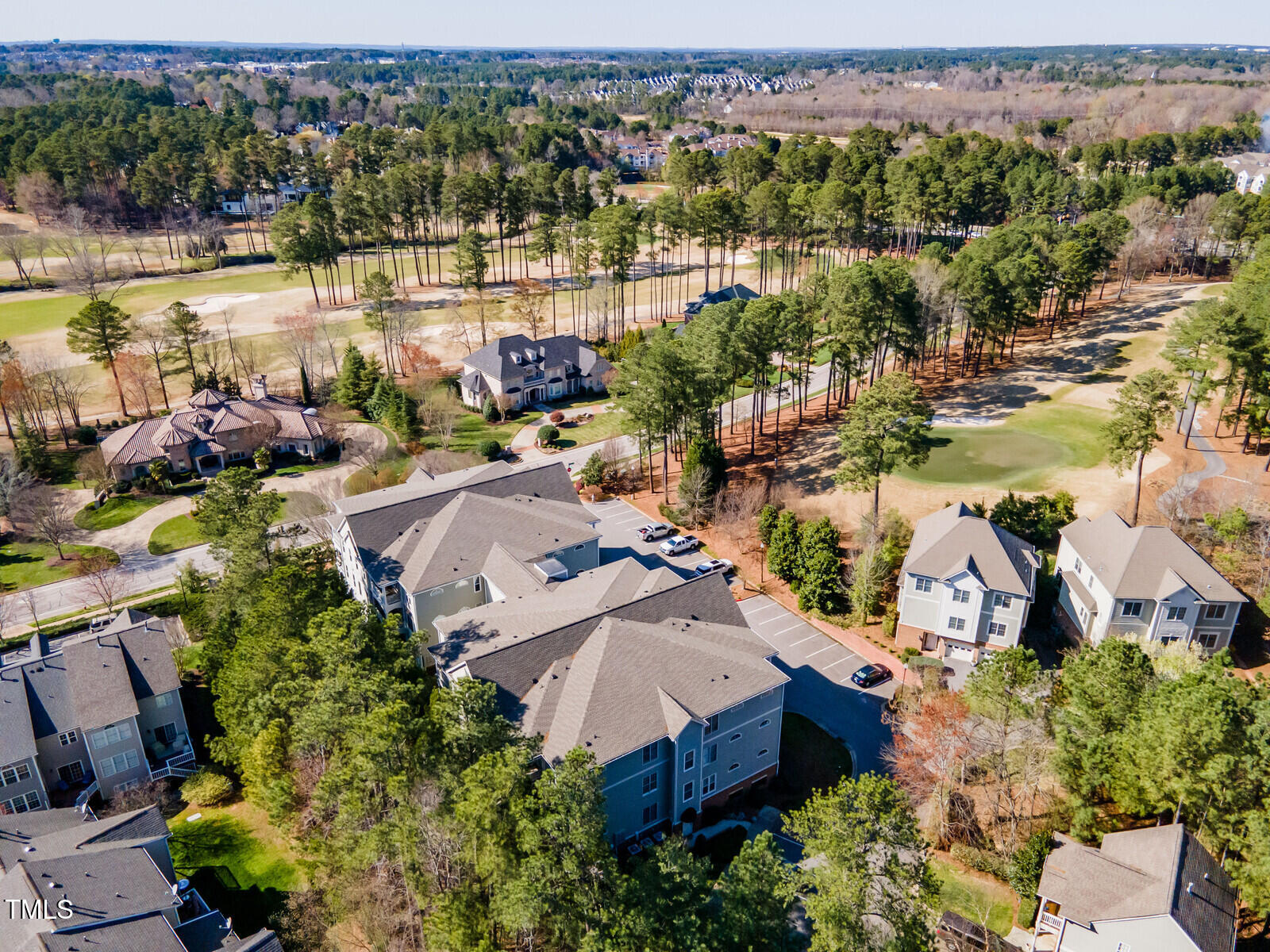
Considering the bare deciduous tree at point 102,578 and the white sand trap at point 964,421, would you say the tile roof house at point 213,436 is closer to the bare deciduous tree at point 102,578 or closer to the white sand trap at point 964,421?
the bare deciduous tree at point 102,578

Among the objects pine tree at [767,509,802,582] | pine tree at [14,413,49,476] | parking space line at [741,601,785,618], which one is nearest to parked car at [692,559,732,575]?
pine tree at [767,509,802,582]

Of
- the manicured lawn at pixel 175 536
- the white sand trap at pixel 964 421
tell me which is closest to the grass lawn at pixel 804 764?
the white sand trap at pixel 964 421

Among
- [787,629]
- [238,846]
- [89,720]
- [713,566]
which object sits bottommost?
[238,846]

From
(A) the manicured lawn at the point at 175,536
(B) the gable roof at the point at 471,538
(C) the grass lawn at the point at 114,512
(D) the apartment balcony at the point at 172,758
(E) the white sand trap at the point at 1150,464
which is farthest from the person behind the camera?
(C) the grass lawn at the point at 114,512

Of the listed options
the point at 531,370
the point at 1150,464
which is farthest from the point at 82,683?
the point at 1150,464

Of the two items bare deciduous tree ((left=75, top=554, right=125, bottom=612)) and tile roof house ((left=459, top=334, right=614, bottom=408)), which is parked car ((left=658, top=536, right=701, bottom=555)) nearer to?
tile roof house ((left=459, top=334, right=614, bottom=408))

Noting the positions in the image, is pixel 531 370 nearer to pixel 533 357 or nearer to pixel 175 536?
pixel 533 357

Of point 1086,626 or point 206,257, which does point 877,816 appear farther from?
point 206,257
